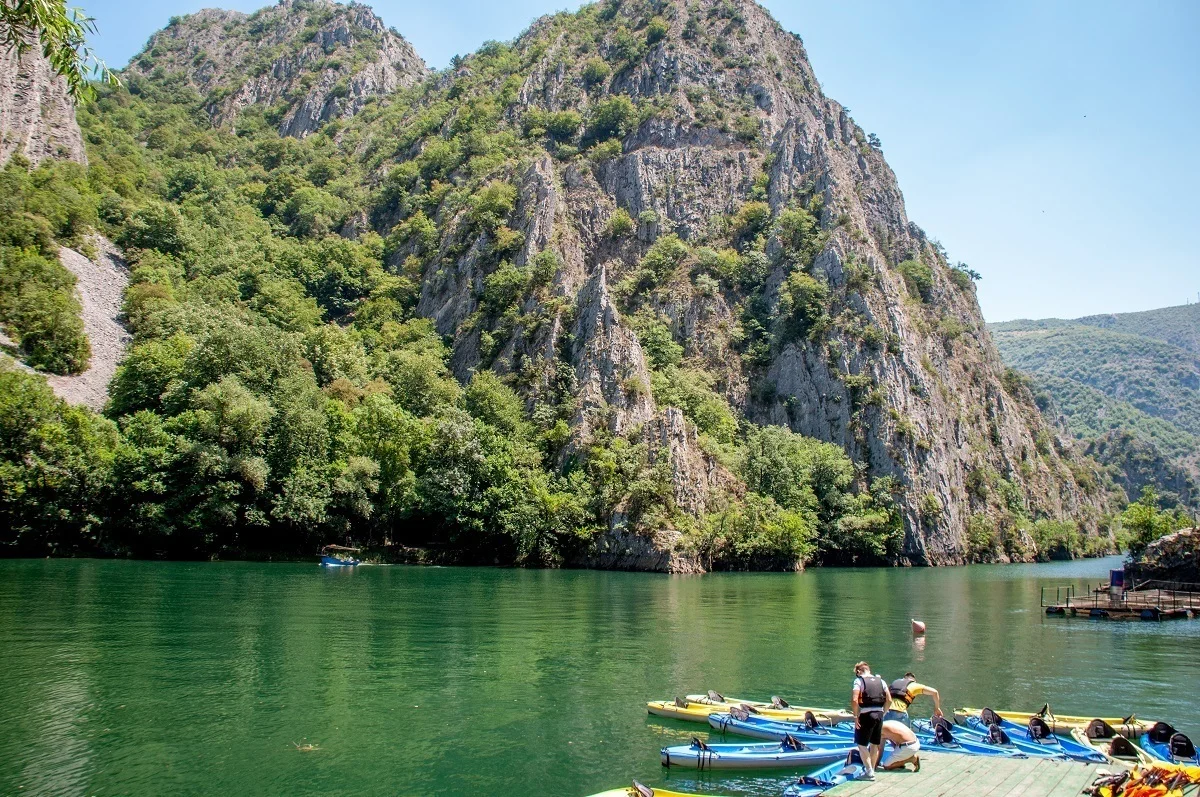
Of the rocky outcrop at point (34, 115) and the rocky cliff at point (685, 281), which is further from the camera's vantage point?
the rocky outcrop at point (34, 115)

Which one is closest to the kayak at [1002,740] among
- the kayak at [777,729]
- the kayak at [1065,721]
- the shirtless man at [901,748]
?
the kayak at [1065,721]

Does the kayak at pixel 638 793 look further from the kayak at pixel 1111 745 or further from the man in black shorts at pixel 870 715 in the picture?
the kayak at pixel 1111 745

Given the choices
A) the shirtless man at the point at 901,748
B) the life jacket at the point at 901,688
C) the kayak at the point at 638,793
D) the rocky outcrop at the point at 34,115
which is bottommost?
the kayak at the point at 638,793

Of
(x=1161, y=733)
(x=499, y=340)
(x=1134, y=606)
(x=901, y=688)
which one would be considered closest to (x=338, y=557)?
(x=499, y=340)

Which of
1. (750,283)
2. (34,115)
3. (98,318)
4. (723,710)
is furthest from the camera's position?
(750,283)

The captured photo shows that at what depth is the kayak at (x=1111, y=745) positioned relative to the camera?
694 inches

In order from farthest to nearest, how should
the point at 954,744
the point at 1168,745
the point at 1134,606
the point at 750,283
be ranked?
the point at 750,283
the point at 1134,606
the point at 954,744
the point at 1168,745

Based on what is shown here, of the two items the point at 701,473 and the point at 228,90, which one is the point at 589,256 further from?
the point at 228,90

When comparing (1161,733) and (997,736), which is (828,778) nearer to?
(997,736)

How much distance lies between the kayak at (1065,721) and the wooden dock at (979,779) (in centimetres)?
382

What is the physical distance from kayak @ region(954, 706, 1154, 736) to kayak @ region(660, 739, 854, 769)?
17.7 feet

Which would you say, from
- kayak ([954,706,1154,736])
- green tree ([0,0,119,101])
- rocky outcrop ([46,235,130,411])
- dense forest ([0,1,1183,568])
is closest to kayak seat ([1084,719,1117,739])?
kayak ([954,706,1154,736])

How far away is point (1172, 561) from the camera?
6344cm

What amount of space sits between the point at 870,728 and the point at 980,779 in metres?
2.24
